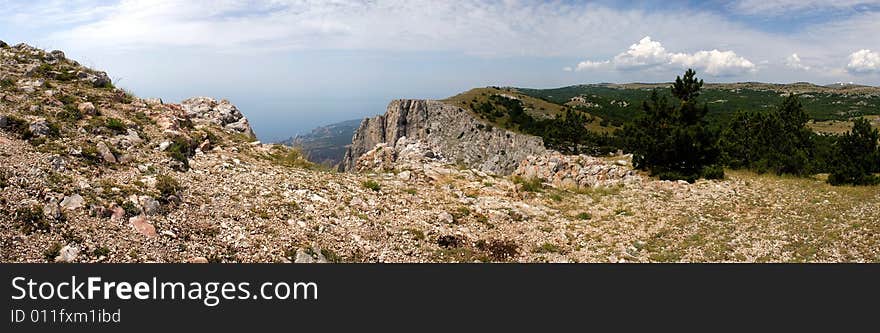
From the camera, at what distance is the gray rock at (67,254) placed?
9.37 m

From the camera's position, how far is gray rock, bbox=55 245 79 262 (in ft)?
30.7

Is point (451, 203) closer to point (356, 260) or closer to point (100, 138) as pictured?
point (356, 260)

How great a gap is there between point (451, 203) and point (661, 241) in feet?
26.6

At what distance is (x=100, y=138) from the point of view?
1683cm

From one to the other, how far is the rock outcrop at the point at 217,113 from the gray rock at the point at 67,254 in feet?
56.6

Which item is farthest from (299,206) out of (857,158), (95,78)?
(857,158)

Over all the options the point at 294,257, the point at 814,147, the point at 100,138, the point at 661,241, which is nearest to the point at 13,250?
the point at 294,257

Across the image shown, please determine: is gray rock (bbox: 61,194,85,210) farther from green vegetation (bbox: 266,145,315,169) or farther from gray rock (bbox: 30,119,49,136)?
green vegetation (bbox: 266,145,315,169)

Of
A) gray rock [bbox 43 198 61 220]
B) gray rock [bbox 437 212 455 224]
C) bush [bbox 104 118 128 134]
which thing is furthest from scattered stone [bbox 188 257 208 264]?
bush [bbox 104 118 128 134]

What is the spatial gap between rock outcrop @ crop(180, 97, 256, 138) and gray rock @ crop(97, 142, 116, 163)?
980 cm

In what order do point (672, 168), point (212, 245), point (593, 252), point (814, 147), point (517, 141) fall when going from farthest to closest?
point (517, 141)
point (814, 147)
point (672, 168)
point (593, 252)
point (212, 245)

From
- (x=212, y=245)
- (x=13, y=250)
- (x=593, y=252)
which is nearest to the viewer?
(x=13, y=250)

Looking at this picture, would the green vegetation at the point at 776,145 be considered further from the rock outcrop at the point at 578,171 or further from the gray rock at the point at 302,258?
the gray rock at the point at 302,258

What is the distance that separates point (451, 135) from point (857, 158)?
103 meters
